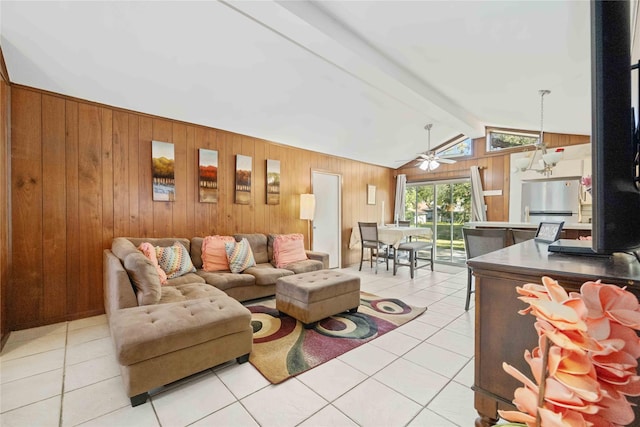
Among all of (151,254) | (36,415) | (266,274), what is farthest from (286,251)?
(36,415)

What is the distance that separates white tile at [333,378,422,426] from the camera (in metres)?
1.55

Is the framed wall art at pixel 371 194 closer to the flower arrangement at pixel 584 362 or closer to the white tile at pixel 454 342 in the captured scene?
the white tile at pixel 454 342

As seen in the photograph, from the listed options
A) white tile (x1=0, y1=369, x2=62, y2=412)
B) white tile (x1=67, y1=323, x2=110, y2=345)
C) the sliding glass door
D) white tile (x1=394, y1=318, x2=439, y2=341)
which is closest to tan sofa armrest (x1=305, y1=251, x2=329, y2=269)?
white tile (x1=394, y1=318, x2=439, y2=341)

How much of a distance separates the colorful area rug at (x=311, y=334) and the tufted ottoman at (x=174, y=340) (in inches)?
9.8

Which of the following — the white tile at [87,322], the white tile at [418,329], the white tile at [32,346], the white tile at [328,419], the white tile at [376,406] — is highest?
the white tile at [32,346]

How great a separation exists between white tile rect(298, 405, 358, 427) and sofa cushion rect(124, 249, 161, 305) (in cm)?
154

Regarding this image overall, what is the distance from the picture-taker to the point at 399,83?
3062 mm

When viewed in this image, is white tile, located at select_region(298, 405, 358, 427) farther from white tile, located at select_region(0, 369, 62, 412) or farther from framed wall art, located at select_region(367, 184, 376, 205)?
framed wall art, located at select_region(367, 184, 376, 205)

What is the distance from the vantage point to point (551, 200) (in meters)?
4.69

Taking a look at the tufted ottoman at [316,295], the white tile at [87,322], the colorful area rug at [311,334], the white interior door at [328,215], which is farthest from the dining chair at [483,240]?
the white tile at [87,322]

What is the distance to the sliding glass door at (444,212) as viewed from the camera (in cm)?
612

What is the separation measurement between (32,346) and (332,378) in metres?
2.64

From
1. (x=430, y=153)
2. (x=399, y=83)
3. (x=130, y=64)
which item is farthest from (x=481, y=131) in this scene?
(x=130, y=64)

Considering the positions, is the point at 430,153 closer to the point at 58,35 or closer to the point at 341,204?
the point at 341,204
